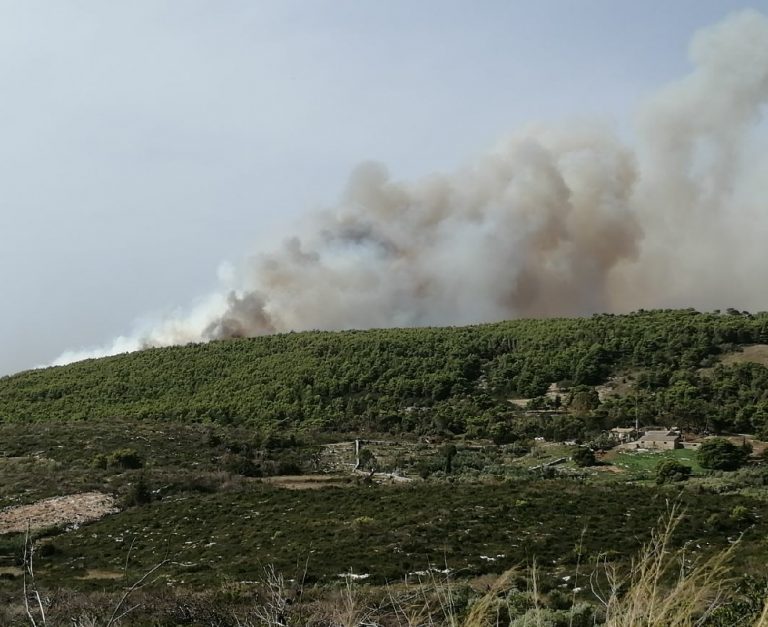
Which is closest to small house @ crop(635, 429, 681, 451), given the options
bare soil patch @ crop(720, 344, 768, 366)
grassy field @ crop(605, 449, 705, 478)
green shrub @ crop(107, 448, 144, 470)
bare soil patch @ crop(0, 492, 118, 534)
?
grassy field @ crop(605, 449, 705, 478)

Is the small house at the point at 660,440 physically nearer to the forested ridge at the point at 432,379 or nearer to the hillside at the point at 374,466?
the hillside at the point at 374,466

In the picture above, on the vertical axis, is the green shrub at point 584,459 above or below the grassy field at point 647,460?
above

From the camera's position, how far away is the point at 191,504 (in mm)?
29656

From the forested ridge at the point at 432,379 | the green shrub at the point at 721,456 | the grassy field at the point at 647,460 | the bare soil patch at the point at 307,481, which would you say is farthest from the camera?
the forested ridge at the point at 432,379

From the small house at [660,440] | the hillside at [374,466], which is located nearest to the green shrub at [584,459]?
the hillside at [374,466]

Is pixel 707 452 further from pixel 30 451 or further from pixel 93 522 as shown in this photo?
pixel 30 451

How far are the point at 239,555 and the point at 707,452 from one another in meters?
31.3

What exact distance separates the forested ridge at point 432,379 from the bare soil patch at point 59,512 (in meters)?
35.4

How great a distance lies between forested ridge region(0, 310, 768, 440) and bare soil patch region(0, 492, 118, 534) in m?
35.4

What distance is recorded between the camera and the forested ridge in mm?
66875

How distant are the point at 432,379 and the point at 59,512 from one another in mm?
60458

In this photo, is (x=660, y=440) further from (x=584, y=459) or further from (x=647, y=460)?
(x=584, y=459)

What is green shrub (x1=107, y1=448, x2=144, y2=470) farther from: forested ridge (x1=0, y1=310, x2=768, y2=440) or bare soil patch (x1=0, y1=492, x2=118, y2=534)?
forested ridge (x1=0, y1=310, x2=768, y2=440)

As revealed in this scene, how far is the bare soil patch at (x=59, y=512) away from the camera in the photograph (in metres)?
27.0
